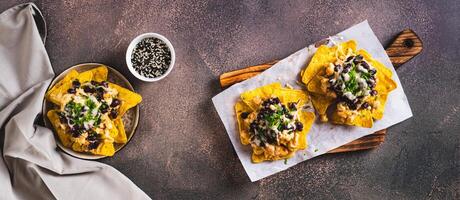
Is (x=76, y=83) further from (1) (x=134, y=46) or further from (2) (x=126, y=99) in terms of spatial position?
(1) (x=134, y=46)

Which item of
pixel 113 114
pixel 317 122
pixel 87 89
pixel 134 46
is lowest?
pixel 317 122

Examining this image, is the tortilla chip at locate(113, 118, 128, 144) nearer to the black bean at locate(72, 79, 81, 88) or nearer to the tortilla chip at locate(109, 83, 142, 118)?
the tortilla chip at locate(109, 83, 142, 118)

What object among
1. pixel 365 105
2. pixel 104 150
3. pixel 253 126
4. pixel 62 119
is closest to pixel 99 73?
pixel 62 119

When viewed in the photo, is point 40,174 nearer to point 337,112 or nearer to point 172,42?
point 172,42

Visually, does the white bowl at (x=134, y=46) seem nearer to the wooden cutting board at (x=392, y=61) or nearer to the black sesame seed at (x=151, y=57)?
the black sesame seed at (x=151, y=57)

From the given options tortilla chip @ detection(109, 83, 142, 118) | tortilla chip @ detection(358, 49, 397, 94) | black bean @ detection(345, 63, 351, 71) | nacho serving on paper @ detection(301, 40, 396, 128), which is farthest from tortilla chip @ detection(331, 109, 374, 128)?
tortilla chip @ detection(109, 83, 142, 118)

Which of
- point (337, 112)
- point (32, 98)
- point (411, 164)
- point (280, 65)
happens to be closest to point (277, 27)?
point (280, 65)
